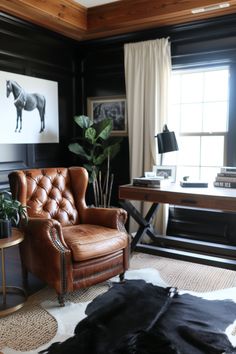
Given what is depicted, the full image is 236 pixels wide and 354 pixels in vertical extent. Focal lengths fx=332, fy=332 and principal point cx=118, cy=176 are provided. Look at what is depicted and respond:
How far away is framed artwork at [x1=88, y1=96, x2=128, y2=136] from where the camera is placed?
14.0 ft

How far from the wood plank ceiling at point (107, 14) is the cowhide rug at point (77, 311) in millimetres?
2630

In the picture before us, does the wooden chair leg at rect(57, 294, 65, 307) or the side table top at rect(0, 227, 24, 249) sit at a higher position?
the side table top at rect(0, 227, 24, 249)

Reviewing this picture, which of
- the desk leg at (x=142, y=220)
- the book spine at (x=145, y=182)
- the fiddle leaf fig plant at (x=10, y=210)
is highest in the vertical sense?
the book spine at (x=145, y=182)

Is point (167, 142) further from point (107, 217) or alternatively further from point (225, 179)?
point (107, 217)

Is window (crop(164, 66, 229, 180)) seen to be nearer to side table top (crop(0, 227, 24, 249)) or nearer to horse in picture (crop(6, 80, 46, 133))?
horse in picture (crop(6, 80, 46, 133))

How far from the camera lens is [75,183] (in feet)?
10.6

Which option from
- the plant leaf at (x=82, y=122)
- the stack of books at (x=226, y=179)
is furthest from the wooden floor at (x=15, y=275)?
the stack of books at (x=226, y=179)

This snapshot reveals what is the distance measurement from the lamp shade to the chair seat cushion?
1.09 meters

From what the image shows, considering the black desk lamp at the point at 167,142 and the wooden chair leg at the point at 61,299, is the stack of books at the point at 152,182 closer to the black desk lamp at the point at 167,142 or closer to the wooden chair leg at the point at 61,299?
the black desk lamp at the point at 167,142

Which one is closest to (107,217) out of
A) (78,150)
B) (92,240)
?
(92,240)

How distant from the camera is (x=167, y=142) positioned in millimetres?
3455

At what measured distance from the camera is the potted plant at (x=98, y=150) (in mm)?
4012

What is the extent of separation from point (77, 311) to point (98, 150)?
7.66 feet

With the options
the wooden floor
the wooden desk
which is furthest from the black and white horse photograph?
the wooden desk
